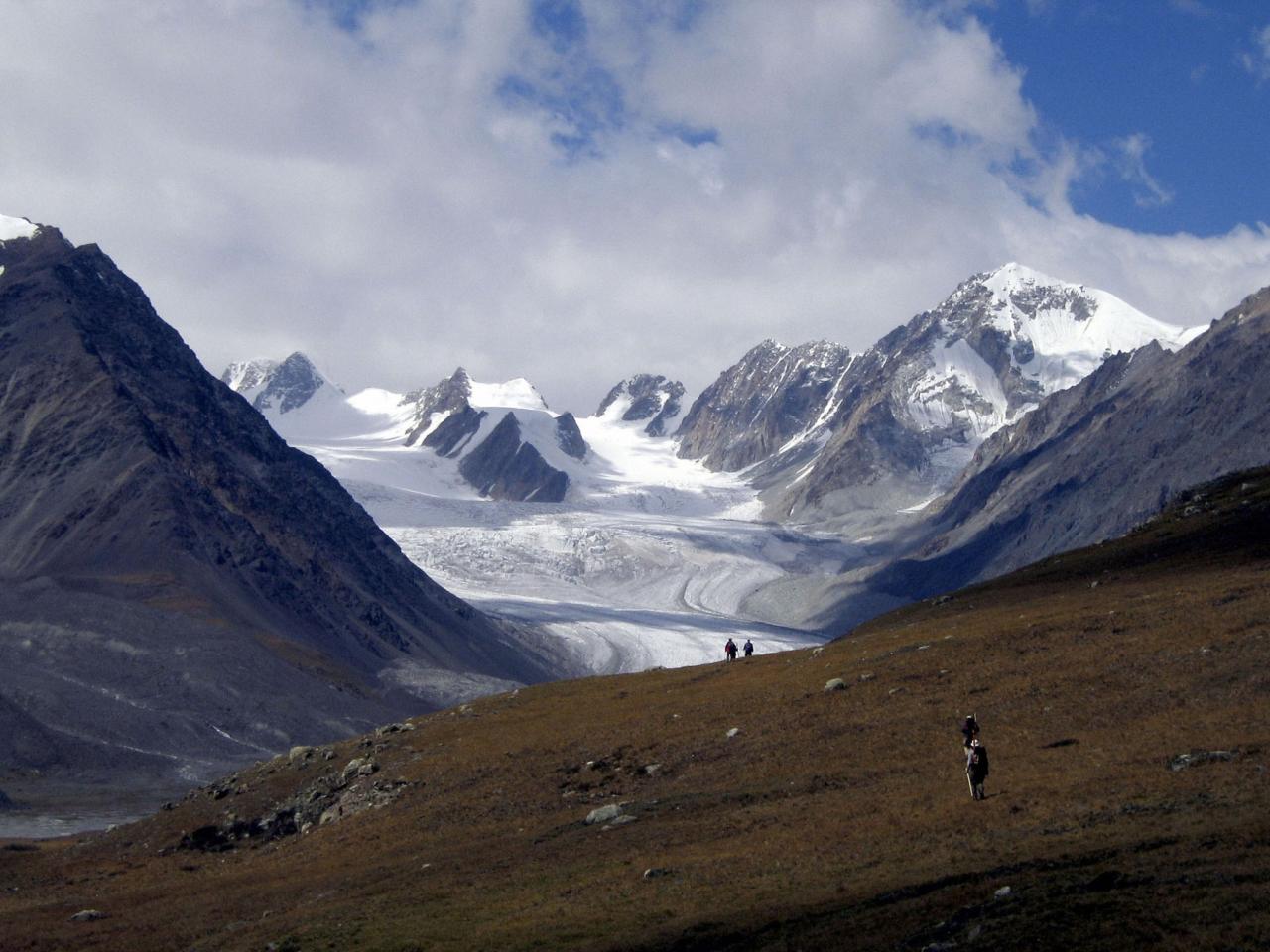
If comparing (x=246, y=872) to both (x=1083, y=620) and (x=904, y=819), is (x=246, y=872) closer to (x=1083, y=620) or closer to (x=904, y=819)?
(x=904, y=819)

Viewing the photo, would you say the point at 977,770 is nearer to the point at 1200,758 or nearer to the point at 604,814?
the point at 1200,758

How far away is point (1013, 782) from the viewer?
31641 mm

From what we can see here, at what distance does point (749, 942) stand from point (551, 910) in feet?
19.6

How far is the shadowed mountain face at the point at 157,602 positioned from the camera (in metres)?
128

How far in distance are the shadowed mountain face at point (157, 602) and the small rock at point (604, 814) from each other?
8720 cm

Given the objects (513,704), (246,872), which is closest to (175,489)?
(513,704)

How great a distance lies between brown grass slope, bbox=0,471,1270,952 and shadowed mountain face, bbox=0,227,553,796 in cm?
7327

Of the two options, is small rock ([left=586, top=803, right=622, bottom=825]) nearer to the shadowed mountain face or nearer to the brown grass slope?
the brown grass slope

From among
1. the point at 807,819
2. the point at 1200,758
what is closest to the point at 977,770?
the point at 807,819

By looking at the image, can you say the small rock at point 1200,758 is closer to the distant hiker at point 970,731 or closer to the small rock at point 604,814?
the distant hiker at point 970,731

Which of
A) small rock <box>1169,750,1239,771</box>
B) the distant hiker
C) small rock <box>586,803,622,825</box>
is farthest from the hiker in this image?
small rock <box>586,803,622,825</box>

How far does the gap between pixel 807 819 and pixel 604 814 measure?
6.93m

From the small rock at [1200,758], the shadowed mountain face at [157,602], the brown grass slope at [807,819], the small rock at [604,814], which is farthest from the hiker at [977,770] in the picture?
the shadowed mountain face at [157,602]

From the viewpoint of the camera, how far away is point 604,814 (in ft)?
123
